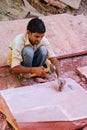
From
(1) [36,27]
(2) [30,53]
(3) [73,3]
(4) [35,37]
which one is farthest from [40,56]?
(3) [73,3]

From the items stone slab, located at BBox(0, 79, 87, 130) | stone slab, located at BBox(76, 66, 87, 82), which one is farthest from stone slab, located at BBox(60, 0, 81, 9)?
stone slab, located at BBox(0, 79, 87, 130)

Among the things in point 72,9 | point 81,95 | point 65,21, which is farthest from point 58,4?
point 81,95

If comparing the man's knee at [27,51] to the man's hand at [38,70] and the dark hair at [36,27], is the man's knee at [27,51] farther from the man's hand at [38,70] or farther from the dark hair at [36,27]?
the dark hair at [36,27]

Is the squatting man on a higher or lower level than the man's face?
lower

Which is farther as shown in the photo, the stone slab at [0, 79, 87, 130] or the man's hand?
the man's hand

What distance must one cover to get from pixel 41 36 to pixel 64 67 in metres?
0.97

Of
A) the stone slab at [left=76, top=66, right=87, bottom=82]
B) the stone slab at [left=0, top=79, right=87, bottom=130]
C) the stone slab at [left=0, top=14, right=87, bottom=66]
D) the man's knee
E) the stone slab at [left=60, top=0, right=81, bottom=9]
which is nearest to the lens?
the stone slab at [left=0, top=79, right=87, bottom=130]

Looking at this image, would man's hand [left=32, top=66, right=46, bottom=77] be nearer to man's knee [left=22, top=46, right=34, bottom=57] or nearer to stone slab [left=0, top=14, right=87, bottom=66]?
man's knee [left=22, top=46, right=34, bottom=57]

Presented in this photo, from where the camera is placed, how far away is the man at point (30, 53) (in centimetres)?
430

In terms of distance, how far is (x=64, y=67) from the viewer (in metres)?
5.07

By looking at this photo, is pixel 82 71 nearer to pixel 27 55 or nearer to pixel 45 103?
pixel 27 55

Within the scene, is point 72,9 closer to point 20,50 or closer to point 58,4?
point 58,4

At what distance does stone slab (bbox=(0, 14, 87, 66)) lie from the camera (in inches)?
207

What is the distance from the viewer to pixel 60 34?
555cm
